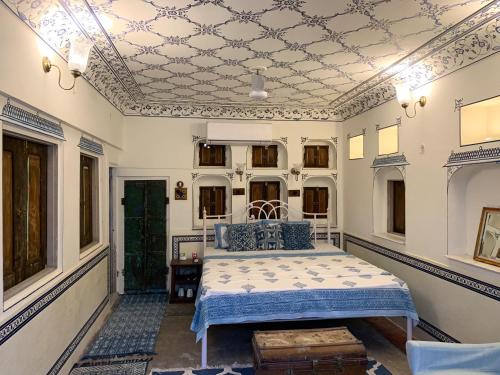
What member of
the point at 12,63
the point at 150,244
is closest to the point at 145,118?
the point at 150,244

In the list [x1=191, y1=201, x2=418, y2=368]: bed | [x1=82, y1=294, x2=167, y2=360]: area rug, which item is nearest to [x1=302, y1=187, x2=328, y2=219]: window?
A: [x1=191, y1=201, x2=418, y2=368]: bed

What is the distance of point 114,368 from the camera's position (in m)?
3.33

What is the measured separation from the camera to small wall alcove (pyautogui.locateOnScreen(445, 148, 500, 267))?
321cm

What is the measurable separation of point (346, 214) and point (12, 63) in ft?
16.2

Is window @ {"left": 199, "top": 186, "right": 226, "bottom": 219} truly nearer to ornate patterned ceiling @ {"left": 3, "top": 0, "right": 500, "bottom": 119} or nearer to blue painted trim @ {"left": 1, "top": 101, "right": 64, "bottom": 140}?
ornate patterned ceiling @ {"left": 3, "top": 0, "right": 500, "bottom": 119}

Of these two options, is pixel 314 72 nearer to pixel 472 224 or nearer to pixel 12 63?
pixel 472 224

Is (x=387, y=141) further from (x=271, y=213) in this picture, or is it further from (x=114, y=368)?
(x=114, y=368)

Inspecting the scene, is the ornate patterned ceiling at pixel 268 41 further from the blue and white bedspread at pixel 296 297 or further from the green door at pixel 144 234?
the blue and white bedspread at pixel 296 297

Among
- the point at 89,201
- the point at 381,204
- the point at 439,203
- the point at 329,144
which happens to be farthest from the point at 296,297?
the point at 329,144

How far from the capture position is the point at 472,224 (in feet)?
11.1

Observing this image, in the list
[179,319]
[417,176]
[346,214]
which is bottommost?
[179,319]

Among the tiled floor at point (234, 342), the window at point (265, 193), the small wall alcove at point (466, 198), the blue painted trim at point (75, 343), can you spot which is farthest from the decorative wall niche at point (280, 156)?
the blue painted trim at point (75, 343)

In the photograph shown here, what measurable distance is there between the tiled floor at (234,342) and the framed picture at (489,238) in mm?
1147

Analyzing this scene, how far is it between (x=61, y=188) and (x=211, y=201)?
2951mm
